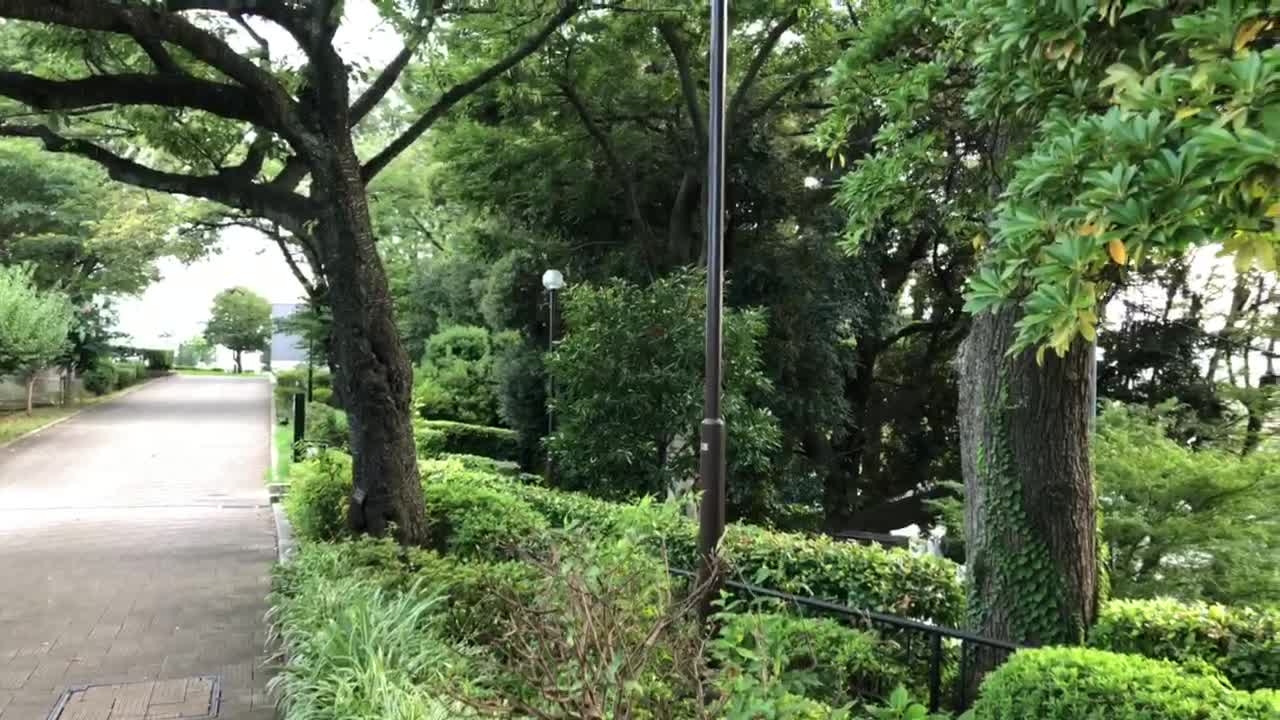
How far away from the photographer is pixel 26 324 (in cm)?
2144

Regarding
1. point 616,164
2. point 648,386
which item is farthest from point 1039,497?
point 616,164

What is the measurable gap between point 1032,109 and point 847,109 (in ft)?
5.95

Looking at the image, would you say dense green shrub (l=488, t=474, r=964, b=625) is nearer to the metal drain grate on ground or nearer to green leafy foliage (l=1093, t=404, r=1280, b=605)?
green leafy foliage (l=1093, t=404, r=1280, b=605)

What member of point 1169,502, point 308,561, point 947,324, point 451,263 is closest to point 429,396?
point 451,263

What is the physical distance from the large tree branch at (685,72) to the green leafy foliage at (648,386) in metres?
3.76

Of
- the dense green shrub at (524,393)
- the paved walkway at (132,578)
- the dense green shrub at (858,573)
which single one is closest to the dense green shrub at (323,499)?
the paved walkway at (132,578)

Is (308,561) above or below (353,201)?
below

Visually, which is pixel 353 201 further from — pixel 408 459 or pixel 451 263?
pixel 451 263

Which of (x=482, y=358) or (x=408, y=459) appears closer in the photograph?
(x=408, y=459)

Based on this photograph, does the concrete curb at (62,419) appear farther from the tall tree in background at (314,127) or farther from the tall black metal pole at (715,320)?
the tall black metal pole at (715,320)

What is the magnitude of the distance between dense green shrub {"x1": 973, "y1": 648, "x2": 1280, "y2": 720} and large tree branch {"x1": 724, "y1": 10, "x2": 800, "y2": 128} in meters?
10.3

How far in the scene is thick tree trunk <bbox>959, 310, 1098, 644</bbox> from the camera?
17.9 ft

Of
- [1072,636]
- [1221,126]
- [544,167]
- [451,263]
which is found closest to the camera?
[1221,126]

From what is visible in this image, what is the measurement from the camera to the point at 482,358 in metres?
21.5
